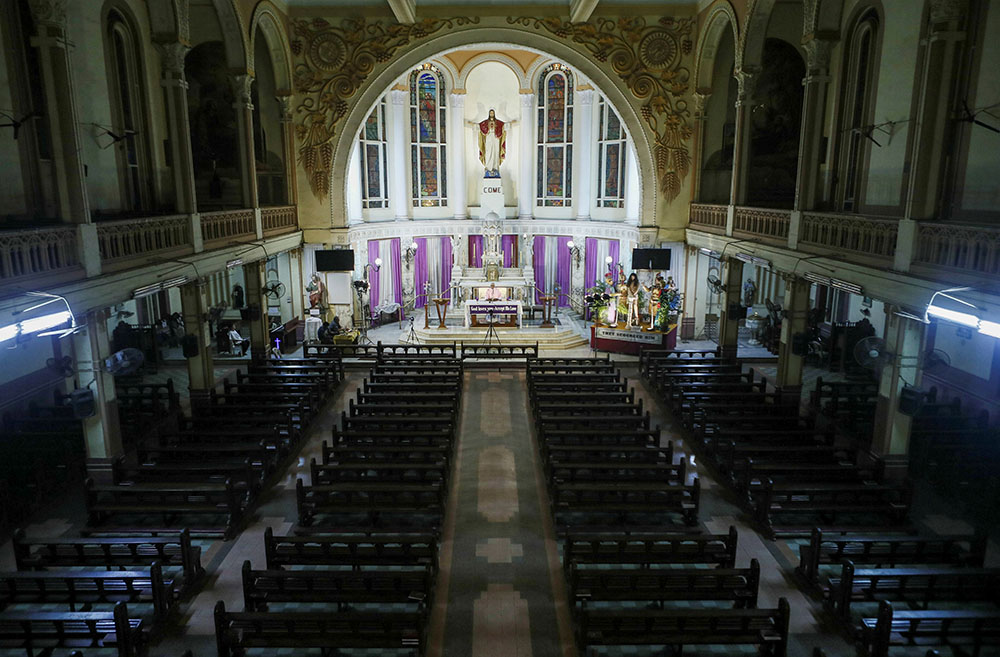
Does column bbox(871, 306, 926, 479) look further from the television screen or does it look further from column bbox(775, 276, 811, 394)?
the television screen

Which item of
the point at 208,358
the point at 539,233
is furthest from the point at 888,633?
the point at 539,233

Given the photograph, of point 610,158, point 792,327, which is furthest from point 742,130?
point 610,158

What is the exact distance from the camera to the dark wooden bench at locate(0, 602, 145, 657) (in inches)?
255

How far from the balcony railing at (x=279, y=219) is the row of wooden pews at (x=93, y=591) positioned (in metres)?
11.2

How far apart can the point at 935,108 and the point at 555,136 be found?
64.4 feet

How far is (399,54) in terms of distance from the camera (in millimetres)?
20453

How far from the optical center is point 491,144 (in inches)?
1091

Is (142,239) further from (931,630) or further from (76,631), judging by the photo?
(931,630)

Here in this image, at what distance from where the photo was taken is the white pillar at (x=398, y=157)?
2666cm

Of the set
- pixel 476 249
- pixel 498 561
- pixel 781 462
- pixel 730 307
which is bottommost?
pixel 498 561

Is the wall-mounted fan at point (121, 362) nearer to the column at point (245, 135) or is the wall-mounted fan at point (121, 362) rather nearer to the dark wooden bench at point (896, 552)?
the column at point (245, 135)

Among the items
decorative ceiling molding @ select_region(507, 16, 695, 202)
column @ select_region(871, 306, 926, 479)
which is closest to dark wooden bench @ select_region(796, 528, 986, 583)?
column @ select_region(871, 306, 926, 479)

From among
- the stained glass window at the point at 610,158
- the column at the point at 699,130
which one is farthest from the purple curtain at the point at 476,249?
the column at the point at 699,130

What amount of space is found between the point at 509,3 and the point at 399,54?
12.5 feet
